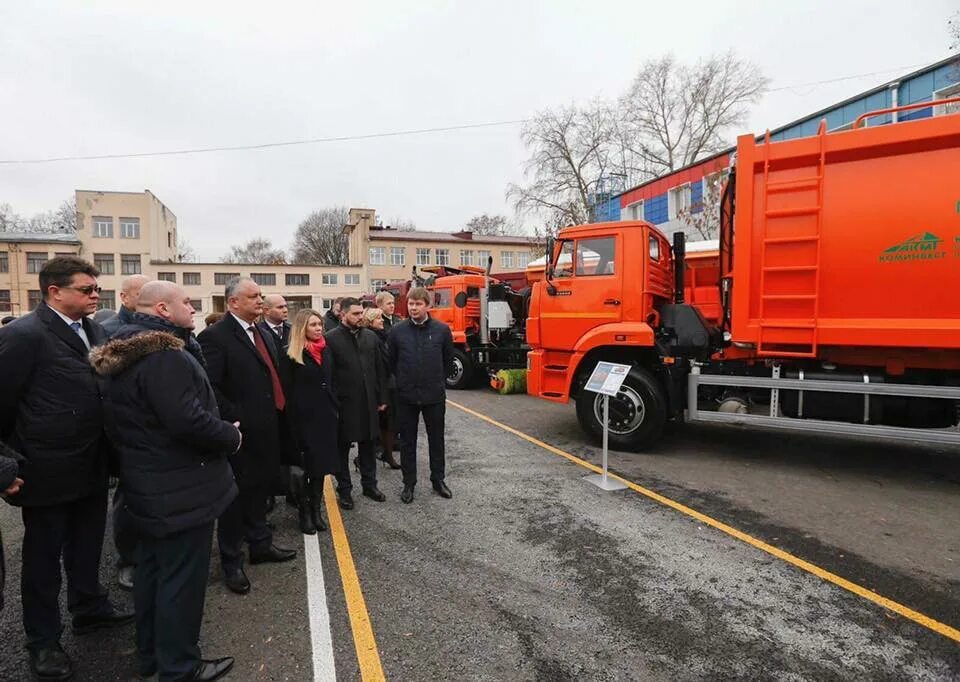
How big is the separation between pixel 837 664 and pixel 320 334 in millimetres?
3821

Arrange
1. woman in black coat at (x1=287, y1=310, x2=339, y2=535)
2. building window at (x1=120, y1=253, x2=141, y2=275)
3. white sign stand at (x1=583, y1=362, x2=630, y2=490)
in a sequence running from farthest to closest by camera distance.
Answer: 1. building window at (x1=120, y1=253, x2=141, y2=275)
2. white sign stand at (x1=583, y1=362, x2=630, y2=490)
3. woman in black coat at (x1=287, y1=310, x2=339, y2=535)

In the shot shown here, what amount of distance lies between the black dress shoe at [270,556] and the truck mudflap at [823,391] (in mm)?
4388

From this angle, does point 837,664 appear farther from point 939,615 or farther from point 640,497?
point 640,497

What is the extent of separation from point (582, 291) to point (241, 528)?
15.1 feet

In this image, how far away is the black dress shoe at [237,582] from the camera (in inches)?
122

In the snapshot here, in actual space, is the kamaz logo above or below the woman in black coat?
above

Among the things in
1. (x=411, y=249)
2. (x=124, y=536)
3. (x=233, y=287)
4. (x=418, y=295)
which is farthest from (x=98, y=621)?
(x=411, y=249)

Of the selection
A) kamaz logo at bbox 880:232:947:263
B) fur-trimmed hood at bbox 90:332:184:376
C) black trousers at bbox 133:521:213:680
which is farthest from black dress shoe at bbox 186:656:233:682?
kamaz logo at bbox 880:232:947:263

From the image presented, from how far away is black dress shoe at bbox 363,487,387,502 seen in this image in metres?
4.63

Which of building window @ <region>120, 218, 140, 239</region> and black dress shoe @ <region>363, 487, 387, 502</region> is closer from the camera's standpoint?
black dress shoe @ <region>363, 487, 387, 502</region>

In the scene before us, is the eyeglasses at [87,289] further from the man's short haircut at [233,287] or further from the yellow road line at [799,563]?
the yellow road line at [799,563]

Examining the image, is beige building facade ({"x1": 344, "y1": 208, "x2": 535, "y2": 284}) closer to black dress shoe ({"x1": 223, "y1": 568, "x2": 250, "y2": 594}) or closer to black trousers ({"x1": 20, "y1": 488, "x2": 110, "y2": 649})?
black dress shoe ({"x1": 223, "y1": 568, "x2": 250, "y2": 594})

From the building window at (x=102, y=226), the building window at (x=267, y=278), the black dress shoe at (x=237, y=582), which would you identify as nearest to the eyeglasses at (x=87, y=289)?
the black dress shoe at (x=237, y=582)

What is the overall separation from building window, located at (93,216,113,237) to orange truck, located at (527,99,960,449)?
51862 millimetres
